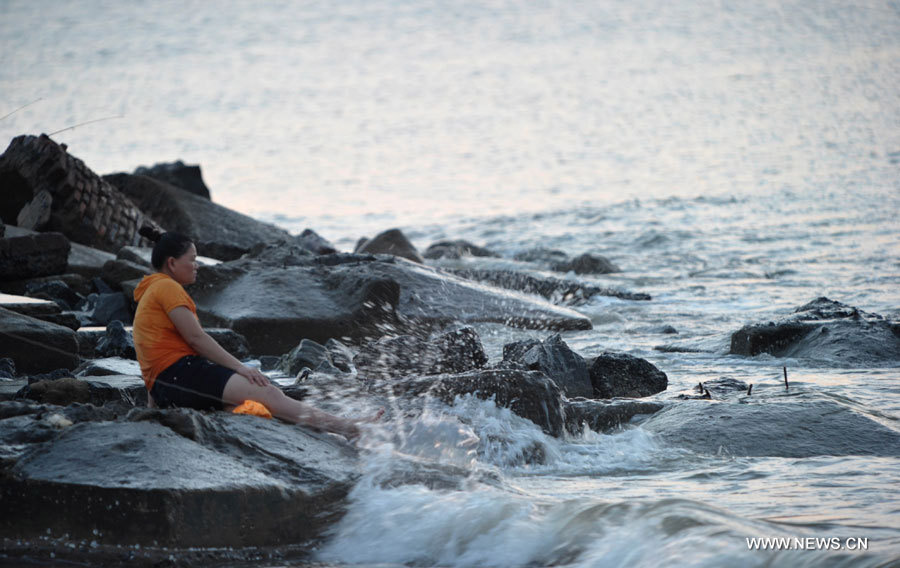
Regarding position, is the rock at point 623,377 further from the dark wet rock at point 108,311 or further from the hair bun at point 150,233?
the dark wet rock at point 108,311

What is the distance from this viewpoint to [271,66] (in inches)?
1630

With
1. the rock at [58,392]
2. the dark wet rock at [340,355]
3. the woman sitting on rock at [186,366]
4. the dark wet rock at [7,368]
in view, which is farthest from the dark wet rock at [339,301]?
the woman sitting on rock at [186,366]

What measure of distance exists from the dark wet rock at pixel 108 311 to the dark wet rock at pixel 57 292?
298 mm

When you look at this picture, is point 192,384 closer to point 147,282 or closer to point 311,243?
point 147,282

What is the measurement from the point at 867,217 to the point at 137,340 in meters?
14.5

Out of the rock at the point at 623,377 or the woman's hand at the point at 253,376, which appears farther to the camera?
the rock at the point at 623,377

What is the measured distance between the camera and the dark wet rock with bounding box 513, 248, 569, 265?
15430 millimetres

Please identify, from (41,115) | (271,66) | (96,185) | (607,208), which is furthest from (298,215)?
(271,66)

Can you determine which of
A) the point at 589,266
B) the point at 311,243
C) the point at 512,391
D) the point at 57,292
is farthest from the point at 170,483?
the point at 589,266

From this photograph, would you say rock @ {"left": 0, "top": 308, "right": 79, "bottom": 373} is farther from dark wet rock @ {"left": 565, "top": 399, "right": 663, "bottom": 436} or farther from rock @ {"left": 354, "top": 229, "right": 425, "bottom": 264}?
rock @ {"left": 354, "top": 229, "right": 425, "bottom": 264}

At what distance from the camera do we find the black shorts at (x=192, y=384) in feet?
17.4

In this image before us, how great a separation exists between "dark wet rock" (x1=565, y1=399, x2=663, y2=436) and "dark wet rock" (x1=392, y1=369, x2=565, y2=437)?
15 centimetres

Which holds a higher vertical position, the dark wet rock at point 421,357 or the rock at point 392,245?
the rock at point 392,245

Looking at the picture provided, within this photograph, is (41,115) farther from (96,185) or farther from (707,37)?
(707,37)
